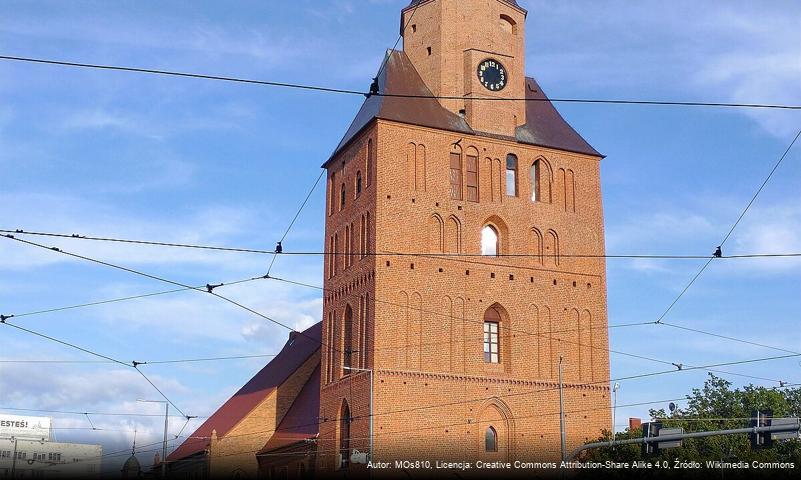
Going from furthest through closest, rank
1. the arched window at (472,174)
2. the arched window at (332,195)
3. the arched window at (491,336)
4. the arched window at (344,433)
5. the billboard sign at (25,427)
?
the billboard sign at (25,427), the arched window at (332,195), the arched window at (472,174), the arched window at (491,336), the arched window at (344,433)

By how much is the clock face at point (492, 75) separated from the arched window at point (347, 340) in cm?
1105

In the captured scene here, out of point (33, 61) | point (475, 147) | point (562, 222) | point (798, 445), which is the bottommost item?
point (798, 445)

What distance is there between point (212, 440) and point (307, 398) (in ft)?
18.2

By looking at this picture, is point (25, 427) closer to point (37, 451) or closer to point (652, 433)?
point (37, 451)

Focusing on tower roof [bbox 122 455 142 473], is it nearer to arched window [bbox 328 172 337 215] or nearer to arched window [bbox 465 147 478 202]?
arched window [bbox 328 172 337 215]

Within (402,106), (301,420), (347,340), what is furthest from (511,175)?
(301,420)

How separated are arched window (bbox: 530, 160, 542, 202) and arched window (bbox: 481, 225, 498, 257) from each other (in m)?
2.45

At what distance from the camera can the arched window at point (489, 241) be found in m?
45.3

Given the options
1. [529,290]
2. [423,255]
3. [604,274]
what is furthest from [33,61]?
[604,274]

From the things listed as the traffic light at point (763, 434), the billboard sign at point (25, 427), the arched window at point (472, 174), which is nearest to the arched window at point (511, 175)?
the arched window at point (472, 174)

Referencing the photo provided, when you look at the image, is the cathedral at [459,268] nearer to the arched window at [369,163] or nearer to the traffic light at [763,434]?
the arched window at [369,163]

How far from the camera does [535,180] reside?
1864 inches

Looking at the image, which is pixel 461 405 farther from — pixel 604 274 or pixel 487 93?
pixel 487 93

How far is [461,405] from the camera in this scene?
139 feet
